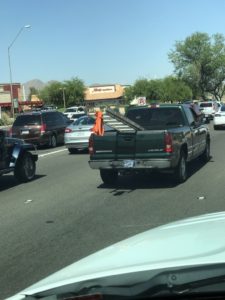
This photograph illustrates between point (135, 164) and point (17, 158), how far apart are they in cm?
316

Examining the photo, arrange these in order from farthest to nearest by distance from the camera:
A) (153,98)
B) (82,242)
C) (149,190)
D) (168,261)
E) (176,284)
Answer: (153,98)
(149,190)
(82,242)
(168,261)
(176,284)

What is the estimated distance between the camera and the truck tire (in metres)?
12.3

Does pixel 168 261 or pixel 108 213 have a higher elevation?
pixel 168 261

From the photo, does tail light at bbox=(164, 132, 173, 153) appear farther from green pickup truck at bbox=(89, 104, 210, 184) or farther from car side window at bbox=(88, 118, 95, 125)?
car side window at bbox=(88, 118, 95, 125)

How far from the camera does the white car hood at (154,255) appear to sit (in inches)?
91.4

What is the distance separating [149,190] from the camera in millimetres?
11180

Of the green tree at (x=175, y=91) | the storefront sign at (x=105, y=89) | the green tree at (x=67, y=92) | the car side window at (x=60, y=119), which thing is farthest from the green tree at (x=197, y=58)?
the car side window at (x=60, y=119)

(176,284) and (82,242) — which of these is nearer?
(176,284)

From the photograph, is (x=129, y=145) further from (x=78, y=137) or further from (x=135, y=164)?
(x=78, y=137)

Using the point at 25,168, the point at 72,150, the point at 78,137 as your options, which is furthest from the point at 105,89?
the point at 25,168

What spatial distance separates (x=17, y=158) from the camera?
13.1 metres

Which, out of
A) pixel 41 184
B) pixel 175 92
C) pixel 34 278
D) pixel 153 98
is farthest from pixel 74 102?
pixel 34 278

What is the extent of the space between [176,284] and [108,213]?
22.3ft

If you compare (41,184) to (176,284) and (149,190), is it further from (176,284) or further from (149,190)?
(176,284)
